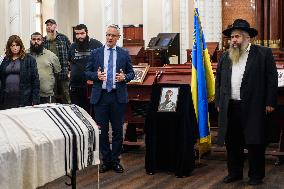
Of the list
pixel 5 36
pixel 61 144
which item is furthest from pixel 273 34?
pixel 61 144

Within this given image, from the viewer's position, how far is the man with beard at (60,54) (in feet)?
25.7

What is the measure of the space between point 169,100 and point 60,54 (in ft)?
6.75

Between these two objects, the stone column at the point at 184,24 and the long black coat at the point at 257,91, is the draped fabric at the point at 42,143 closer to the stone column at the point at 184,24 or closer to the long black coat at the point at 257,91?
the long black coat at the point at 257,91

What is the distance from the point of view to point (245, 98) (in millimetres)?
5879

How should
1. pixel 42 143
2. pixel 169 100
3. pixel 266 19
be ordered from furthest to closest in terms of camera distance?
1. pixel 266 19
2. pixel 169 100
3. pixel 42 143

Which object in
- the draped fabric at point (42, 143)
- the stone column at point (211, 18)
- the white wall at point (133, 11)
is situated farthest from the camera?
the white wall at point (133, 11)

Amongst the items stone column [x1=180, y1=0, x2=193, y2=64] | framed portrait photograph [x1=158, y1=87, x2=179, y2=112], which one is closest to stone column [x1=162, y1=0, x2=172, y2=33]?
stone column [x1=180, y1=0, x2=193, y2=64]

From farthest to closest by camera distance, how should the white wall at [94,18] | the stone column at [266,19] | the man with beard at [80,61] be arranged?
1. the white wall at [94,18]
2. the stone column at [266,19]
3. the man with beard at [80,61]

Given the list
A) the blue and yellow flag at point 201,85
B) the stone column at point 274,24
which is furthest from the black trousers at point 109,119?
the stone column at point 274,24

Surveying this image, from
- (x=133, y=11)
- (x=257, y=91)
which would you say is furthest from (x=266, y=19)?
(x=133, y=11)

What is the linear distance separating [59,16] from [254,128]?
53.3ft

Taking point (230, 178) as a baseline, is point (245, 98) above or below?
above

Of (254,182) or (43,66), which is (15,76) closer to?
(43,66)

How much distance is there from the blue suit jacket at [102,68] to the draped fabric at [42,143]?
1.85 metres
